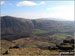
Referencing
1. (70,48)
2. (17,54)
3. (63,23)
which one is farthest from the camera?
(63,23)

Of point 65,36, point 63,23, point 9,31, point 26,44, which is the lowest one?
point 26,44

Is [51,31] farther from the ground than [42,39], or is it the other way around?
[51,31]

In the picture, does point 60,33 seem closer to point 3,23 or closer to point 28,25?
point 28,25

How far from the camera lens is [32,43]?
246 inches

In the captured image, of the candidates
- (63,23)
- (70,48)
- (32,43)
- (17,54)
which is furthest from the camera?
(63,23)

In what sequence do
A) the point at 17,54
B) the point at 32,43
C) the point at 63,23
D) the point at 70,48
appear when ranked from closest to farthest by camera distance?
the point at 17,54, the point at 70,48, the point at 32,43, the point at 63,23

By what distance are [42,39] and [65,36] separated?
4.96 ft

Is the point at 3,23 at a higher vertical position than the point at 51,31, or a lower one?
higher

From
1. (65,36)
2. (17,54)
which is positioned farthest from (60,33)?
(17,54)

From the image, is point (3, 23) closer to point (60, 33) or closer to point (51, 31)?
point (51, 31)

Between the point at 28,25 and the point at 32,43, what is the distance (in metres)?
1.32

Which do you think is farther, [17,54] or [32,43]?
[32,43]

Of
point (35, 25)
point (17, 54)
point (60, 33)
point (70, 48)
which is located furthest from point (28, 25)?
point (70, 48)

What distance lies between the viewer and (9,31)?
22.0ft
